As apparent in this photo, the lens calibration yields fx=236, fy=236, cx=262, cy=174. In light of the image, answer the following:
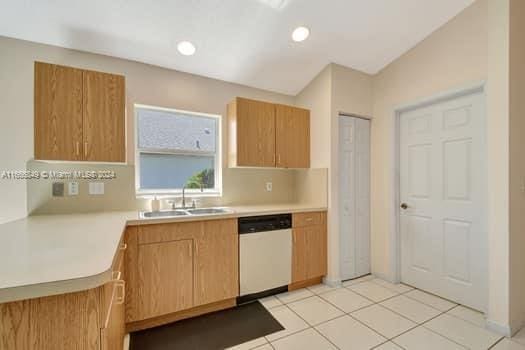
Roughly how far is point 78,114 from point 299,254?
2418 millimetres

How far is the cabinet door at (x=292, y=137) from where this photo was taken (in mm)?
2795

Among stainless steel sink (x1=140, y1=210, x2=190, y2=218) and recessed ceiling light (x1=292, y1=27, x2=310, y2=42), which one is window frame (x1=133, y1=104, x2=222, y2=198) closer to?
stainless steel sink (x1=140, y1=210, x2=190, y2=218)

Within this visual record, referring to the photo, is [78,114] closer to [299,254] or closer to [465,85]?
[299,254]

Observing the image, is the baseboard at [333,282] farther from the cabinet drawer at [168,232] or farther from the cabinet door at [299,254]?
the cabinet drawer at [168,232]

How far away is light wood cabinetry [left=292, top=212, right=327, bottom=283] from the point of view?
2.55 metres

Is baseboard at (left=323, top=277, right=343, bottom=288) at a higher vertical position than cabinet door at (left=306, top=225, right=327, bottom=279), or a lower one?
lower

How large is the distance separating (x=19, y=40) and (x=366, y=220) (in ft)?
12.9

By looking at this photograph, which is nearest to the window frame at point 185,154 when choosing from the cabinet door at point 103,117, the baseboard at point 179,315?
the cabinet door at point 103,117

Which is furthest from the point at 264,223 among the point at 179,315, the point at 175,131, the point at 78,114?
the point at 78,114

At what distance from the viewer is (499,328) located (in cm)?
184

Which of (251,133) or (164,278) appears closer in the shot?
(164,278)

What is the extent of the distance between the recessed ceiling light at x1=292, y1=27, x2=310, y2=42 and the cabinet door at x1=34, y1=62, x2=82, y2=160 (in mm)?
1901
